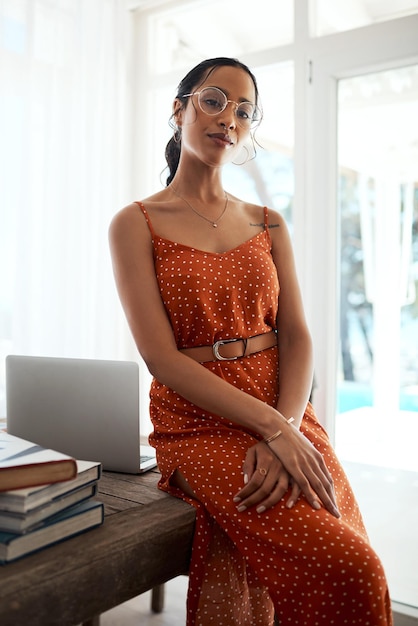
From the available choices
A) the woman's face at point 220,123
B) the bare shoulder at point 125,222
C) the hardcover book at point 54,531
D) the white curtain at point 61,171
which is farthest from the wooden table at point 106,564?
the white curtain at point 61,171

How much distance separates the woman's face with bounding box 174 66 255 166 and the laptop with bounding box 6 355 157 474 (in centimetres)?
57

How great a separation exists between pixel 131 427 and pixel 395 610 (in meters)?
1.55

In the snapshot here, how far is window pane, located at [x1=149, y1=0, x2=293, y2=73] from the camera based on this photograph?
9.84 feet

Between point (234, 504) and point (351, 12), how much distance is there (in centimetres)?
227

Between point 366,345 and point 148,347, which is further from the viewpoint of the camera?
point 366,345

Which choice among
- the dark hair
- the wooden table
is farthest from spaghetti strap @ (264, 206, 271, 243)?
the wooden table

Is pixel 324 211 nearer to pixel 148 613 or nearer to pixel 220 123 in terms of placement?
pixel 220 123

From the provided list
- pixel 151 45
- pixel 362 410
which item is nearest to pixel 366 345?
pixel 362 410

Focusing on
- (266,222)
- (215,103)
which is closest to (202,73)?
(215,103)

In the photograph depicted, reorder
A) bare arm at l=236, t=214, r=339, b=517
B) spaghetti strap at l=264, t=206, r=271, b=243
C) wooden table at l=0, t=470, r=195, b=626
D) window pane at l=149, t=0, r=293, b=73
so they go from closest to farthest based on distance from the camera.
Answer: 1. wooden table at l=0, t=470, r=195, b=626
2. bare arm at l=236, t=214, r=339, b=517
3. spaghetti strap at l=264, t=206, r=271, b=243
4. window pane at l=149, t=0, r=293, b=73

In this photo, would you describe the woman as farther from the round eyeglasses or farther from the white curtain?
the white curtain

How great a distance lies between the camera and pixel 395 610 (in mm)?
2430

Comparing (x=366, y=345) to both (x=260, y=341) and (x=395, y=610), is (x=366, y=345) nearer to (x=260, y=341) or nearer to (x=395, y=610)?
(x=395, y=610)

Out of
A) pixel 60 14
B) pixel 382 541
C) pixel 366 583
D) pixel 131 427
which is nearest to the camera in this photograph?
pixel 366 583
